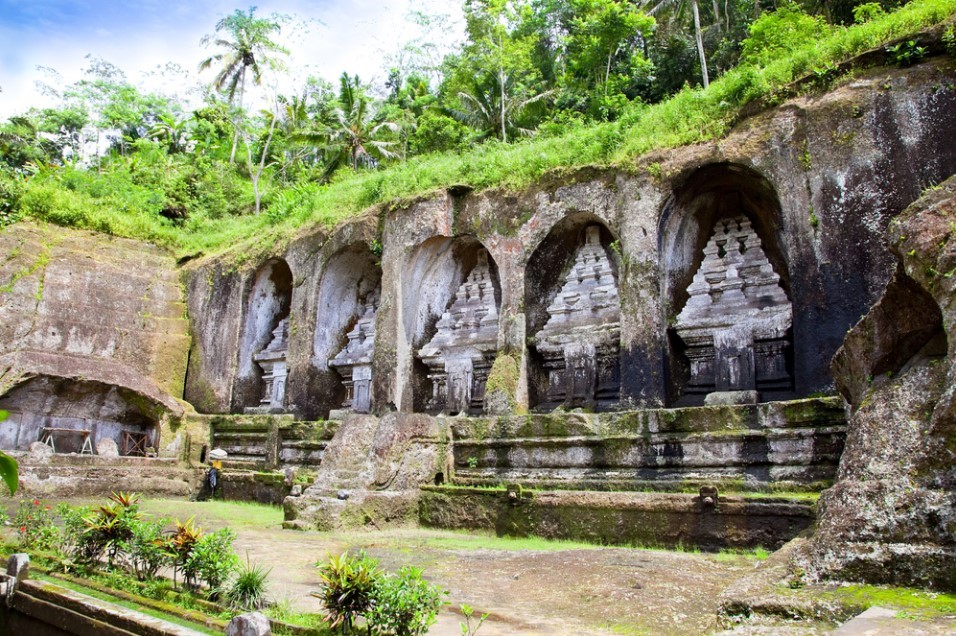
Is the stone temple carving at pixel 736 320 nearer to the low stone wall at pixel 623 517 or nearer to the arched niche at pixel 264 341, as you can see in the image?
the low stone wall at pixel 623 517

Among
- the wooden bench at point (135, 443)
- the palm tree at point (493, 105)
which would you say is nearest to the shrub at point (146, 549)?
the wooden bench at point (135, 443)


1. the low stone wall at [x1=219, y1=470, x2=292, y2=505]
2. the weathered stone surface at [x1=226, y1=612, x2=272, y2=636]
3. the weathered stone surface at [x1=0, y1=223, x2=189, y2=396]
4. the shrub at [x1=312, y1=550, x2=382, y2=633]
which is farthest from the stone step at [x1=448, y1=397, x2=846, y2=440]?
the weathered stone surface at [x1=0, y1=223, x2=189, y2=396]

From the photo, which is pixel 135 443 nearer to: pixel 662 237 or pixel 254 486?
pixel 254 486

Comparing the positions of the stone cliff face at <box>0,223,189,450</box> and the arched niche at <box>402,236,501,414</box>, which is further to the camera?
the stone cliff face at <box>0,223,189,450</box>

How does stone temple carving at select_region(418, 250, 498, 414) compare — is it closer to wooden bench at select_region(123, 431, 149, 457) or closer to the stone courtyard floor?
the stone courtyard floor

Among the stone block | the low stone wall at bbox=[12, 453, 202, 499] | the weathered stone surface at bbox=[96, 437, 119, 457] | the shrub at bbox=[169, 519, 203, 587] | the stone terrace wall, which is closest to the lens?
the shrub at bbox=[169, 519, 203, 587]

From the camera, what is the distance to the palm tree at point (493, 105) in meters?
29.9

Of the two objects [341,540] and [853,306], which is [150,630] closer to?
[341,540]

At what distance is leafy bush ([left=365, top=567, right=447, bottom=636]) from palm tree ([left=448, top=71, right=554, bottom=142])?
27.1m

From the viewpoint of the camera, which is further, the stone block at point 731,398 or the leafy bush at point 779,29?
the leafy bush at point 779,29

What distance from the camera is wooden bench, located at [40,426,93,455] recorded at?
14.8m

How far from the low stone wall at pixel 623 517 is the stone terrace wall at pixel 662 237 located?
2.47 metres

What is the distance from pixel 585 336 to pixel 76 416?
440 inches

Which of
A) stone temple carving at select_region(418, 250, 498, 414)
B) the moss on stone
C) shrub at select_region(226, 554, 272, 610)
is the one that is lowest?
shrub at select_region(226, 554, 272, 610)
